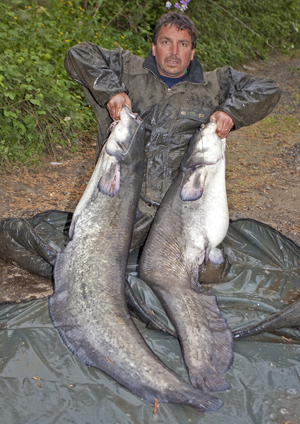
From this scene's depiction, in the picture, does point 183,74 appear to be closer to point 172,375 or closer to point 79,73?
point 79,73

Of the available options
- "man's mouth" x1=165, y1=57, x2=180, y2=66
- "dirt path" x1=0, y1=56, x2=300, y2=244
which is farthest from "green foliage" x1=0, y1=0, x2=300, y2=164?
"man's mouth" x1=165, y1=57, x2=180, y2=66

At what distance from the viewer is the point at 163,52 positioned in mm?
3855

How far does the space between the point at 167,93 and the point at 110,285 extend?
184 centimetres

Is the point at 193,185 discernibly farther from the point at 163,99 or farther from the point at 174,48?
the point at 174,48

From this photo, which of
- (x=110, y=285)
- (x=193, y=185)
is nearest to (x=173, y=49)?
(x=193, y=185)

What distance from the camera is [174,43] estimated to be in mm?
3832

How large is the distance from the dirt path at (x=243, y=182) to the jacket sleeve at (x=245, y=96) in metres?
1.60

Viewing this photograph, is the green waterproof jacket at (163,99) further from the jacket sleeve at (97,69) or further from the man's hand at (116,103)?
the man's hand at (116,103)

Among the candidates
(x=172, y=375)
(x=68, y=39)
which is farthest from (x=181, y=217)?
(x=68, y=39)

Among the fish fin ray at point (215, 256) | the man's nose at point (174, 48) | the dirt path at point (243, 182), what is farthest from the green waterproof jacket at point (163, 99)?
the dirt path at point (243, 182)

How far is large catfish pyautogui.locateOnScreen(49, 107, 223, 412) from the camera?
8.11 ft

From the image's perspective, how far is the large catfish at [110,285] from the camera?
247cm

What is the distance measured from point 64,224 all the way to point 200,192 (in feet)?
5.36

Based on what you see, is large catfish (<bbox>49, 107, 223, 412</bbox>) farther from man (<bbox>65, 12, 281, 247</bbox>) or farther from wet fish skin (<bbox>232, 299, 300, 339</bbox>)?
wet fish skin (<bbox>232, 299, 300, 339</bbox>)
